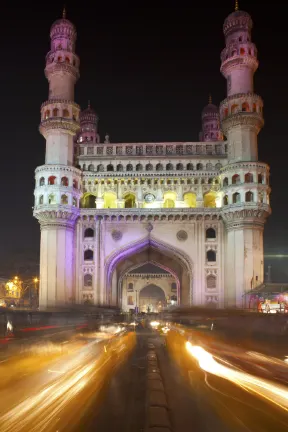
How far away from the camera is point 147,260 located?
6084 centimetres

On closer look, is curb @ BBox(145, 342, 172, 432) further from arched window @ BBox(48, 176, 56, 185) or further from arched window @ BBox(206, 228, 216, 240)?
arched window @ BBox(206, 228, 216, 240)

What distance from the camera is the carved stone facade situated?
5138cm

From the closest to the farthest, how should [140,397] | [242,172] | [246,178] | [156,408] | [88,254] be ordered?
[156,408]
[140,397]
[242,172]
[246,178]
[88,254]

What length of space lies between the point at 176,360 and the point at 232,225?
34.7m

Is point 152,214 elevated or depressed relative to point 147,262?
elevated

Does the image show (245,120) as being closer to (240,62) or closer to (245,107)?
(245,107)

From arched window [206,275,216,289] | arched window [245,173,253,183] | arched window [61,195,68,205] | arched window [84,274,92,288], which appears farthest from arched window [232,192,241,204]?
arched window [61,195,68,205]

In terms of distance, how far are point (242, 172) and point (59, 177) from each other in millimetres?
18080

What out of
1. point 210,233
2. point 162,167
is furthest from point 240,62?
point 210,233

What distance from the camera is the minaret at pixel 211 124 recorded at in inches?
2776

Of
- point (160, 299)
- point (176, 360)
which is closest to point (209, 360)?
point (176, 360)

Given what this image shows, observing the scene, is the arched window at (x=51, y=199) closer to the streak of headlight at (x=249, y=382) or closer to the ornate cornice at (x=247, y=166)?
the ornate cornice at (x=247, y=166)

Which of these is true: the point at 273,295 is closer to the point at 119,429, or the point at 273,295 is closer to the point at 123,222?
the point at 123,222

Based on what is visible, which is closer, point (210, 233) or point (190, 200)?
point (210, 233)
